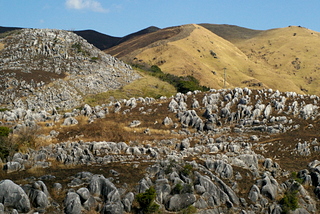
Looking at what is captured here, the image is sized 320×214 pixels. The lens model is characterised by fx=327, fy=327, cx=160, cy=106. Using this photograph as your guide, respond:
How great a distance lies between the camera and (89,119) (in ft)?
129

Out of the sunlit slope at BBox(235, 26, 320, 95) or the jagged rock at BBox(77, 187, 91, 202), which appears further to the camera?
the sunlit slope at BBox(235, 26, 320, 95)

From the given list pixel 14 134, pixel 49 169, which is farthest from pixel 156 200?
pixel 14 134

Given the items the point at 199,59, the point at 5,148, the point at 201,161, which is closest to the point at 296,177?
the point at 201,161

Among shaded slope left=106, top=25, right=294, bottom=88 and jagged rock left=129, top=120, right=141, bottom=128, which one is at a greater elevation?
shaded slope left=106, top=25, right=294, bottom=88

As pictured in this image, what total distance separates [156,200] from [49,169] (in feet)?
27.4

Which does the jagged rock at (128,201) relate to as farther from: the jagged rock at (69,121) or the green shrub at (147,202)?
the jagged rock at (69,121)

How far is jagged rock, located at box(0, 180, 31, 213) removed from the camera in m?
16.8

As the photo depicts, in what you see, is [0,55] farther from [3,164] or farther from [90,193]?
[90,193]

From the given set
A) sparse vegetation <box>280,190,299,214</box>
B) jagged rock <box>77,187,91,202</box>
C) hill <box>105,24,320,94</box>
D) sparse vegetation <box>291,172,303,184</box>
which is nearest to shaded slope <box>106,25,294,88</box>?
hill <box>105,24,320,94</box>

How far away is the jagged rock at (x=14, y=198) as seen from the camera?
55.0 ft

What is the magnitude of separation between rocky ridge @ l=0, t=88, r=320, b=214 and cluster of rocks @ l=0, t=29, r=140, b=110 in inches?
983

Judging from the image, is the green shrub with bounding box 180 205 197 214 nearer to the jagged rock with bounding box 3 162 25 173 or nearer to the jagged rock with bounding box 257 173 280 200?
the jagged rock with bounding box 257 173 280 200

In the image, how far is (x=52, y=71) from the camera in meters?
76.1

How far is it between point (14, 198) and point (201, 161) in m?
14.3
